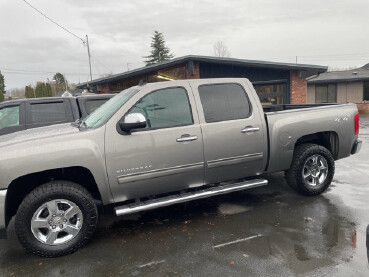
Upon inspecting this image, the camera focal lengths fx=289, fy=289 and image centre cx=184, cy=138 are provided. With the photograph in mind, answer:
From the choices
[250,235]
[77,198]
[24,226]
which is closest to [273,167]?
[250,235]

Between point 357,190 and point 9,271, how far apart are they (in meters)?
5.29

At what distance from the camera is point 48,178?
3.56 m

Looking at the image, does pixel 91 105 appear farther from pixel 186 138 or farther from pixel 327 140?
pixel 327 140

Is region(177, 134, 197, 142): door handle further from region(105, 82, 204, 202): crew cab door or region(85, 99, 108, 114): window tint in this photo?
region(85, 99, 108, 114): window tint

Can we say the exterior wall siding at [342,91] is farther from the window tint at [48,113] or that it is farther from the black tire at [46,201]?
the black tire at [46,201]

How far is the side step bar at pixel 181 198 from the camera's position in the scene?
3.52 meters

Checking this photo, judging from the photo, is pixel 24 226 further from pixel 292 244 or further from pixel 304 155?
pixel 304 155

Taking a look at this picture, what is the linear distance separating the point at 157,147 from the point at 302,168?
2.49 meters

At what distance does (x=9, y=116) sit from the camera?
5.63 m

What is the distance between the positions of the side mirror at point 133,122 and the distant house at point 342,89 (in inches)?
929

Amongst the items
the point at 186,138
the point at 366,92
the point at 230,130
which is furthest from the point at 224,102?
the point at 366,92

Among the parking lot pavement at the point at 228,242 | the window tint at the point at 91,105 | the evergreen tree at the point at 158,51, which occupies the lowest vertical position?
the parking lot pavement at the point at 228,242

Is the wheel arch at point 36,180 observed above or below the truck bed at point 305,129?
below

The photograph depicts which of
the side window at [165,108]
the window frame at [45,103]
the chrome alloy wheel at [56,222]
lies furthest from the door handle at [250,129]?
the window frame at [45,103]
